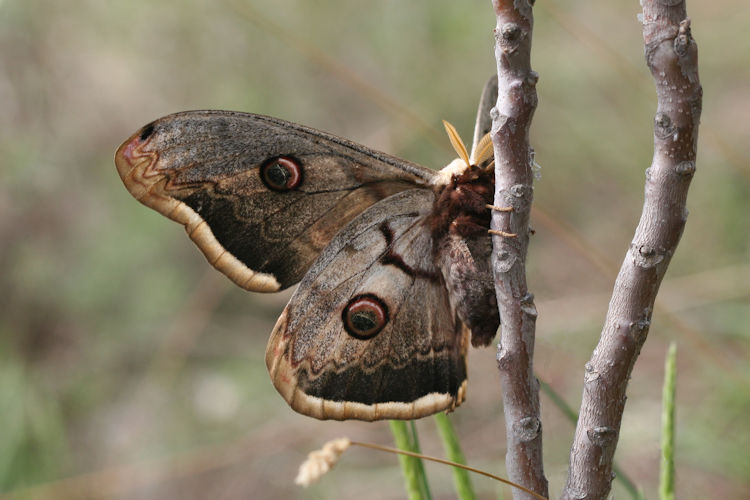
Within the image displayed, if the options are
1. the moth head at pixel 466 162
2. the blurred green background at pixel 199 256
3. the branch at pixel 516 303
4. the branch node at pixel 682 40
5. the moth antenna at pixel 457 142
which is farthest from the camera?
the blurred green background at pixel 199 256

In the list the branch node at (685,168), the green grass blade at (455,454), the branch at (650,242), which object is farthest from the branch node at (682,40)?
the green grass blade at (455,454)

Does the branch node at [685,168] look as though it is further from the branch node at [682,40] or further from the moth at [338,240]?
the moth at [338,240]

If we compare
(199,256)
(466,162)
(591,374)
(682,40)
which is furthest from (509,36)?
(199,256)

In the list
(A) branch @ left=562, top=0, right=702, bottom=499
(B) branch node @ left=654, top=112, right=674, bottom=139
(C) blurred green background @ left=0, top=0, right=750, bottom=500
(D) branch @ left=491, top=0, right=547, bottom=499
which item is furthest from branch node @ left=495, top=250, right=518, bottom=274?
(C) blurred green background @ left=0, top=0, right=750, bottom=500

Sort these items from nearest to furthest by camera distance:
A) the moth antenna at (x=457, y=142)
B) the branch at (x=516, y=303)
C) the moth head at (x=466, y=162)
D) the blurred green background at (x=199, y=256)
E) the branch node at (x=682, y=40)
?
the branch node at (x=682, y=40) < the branch at (x=516, y=303) < the moth antenna at (x=457, y=142) < the moth head at (x=466, y=162) < the blurred green background at (x=199, y=256)

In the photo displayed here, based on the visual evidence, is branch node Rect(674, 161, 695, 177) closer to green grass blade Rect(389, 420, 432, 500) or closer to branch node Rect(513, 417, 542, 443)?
branch node Rect(513, 417, 542, 443)

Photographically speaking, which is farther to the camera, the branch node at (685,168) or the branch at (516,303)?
the branch at (516,303)

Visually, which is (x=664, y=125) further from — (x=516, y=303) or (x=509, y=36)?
(x=516, y=303)
